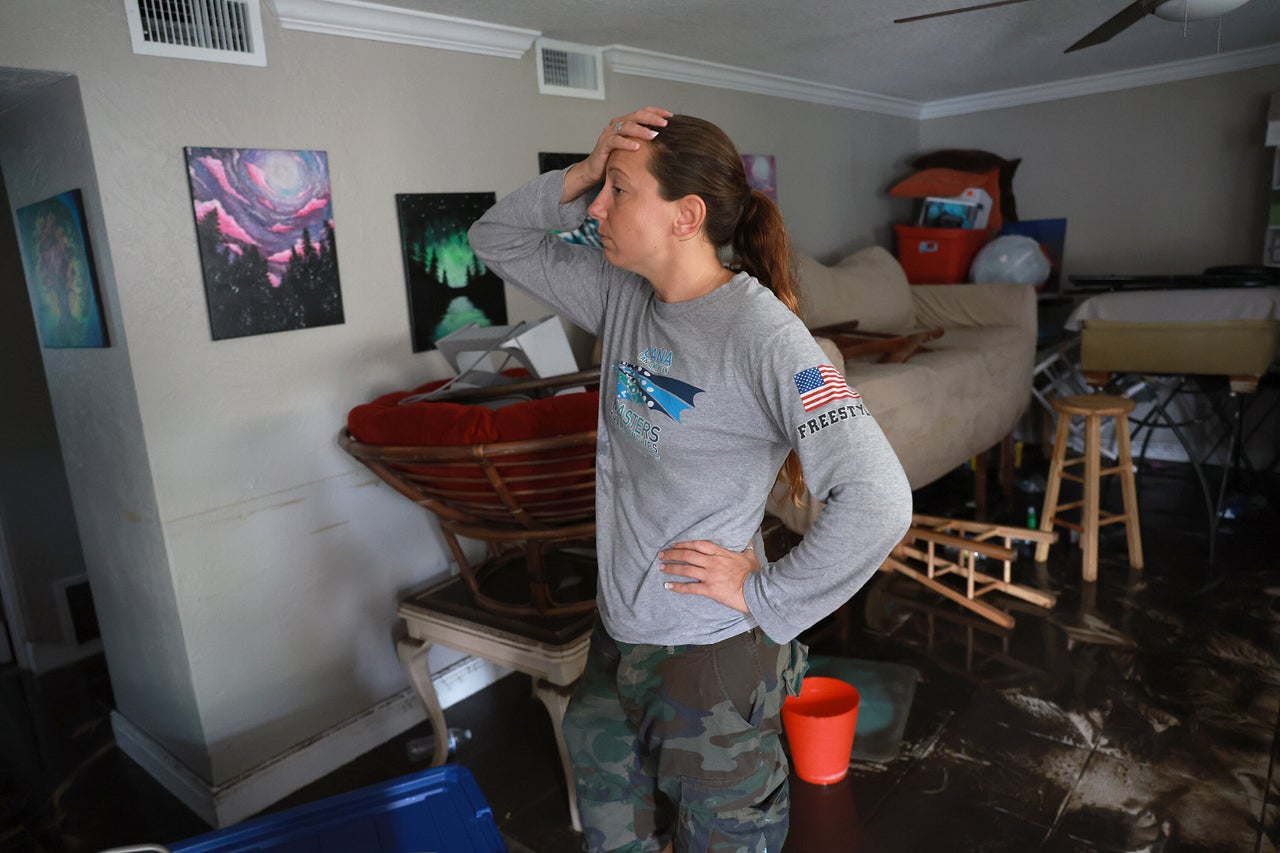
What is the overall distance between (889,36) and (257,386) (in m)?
2.42

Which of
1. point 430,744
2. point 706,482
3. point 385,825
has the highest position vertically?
point 706,482

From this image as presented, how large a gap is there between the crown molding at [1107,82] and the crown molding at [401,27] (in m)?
3.13

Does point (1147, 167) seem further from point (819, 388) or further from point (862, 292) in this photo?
point (819, 388)

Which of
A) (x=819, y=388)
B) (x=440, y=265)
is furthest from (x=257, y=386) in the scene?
(x=819, y=388)

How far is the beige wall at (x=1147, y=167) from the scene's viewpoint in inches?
164

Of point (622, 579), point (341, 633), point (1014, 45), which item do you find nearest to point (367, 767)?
point (341, 633)

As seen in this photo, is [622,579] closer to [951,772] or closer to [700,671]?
[700,671]

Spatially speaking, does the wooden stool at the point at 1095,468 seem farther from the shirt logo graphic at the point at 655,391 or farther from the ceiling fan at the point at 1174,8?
the shirt logo graphic at the point at 655,391

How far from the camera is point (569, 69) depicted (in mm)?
2818

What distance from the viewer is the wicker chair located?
1715 mm

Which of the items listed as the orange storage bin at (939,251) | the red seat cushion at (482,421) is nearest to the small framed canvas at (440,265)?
the red seat cushion at (482,421)

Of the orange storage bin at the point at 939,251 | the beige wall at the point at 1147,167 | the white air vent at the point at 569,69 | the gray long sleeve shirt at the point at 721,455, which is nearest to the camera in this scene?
the gray long sleeve shirt at the point at 721,455

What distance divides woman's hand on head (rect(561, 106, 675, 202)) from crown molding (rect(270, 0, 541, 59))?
3.68ft

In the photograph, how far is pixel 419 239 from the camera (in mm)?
2422
